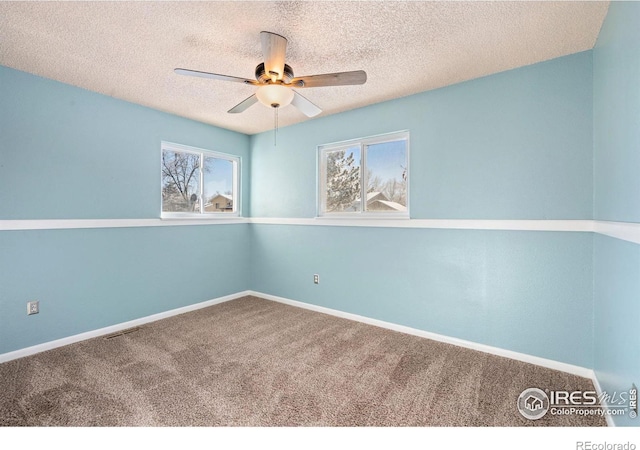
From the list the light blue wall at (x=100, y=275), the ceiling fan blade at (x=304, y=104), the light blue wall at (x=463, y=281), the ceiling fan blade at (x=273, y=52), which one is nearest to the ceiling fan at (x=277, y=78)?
the ceiling fan blade at (x=273, y=52)

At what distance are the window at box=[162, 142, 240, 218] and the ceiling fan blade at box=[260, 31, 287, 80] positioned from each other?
223cm

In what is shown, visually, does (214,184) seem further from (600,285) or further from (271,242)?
Answer: (600,285)

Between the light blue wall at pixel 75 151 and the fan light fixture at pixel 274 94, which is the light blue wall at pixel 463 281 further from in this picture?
the light blue wall at pixel 75 151

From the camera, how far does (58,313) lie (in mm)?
2600

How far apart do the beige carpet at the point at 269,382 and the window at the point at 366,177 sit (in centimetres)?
141

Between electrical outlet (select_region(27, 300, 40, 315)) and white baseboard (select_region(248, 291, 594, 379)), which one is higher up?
electrical outlet (select_region(27, 300, 40, 315))

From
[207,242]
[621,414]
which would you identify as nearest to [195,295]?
[207,242]

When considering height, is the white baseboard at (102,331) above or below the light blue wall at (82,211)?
below

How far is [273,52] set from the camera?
172 centimetres

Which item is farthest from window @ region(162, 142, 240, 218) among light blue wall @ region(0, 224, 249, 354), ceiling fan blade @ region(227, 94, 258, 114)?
ceiling fan blade @ region(227, 94, 258, 114)

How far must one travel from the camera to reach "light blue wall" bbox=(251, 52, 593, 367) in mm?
2129

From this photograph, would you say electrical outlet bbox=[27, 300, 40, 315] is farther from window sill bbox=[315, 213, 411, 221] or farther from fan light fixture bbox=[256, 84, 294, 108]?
window sill bbox=[315, 213, 411, 221]

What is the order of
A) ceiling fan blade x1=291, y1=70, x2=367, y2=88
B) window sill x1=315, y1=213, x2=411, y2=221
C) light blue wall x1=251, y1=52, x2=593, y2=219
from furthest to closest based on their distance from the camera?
window sill x1=315, y1=213, x2=411, y2=221, light blue wall x1=251, y1=52, x2=593, y2=219, ceiling fan blade x1=291, y1=70, x2=367, y2=88

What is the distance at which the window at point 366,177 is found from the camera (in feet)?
10.1
